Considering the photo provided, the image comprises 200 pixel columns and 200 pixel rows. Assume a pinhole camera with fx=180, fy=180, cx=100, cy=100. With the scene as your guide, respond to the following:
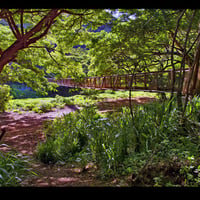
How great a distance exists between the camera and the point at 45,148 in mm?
2621

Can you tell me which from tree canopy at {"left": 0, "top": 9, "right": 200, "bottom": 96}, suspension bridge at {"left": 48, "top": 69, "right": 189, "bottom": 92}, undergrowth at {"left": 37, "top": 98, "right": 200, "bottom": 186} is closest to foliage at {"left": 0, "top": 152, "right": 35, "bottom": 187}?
undergrowth at {"left": 37, "top": 98, "right": 200, "bottom": 186}

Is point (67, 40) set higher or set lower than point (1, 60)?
higher

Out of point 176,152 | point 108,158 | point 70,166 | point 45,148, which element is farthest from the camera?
point 45,148

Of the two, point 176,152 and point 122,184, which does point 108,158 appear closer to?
point 122,184

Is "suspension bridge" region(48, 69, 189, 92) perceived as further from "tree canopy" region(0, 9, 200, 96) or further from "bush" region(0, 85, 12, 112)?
"bush" region(0, 85, 12, 112)

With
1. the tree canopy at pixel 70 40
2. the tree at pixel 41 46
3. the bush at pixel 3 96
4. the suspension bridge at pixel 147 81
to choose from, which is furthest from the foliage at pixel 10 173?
the bush at pixel 3 96

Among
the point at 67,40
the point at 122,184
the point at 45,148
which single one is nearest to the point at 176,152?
the point at 122,184

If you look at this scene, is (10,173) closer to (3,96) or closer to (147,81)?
(147,81)

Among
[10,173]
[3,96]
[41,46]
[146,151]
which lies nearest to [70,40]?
[41,46]

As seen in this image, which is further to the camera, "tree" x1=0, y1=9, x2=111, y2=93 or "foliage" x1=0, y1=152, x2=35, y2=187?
"tree" x1=0, y1=9, x2=111, y2=93

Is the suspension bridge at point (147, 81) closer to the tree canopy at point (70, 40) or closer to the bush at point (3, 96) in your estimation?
the tree canopy at point (70, 40)
